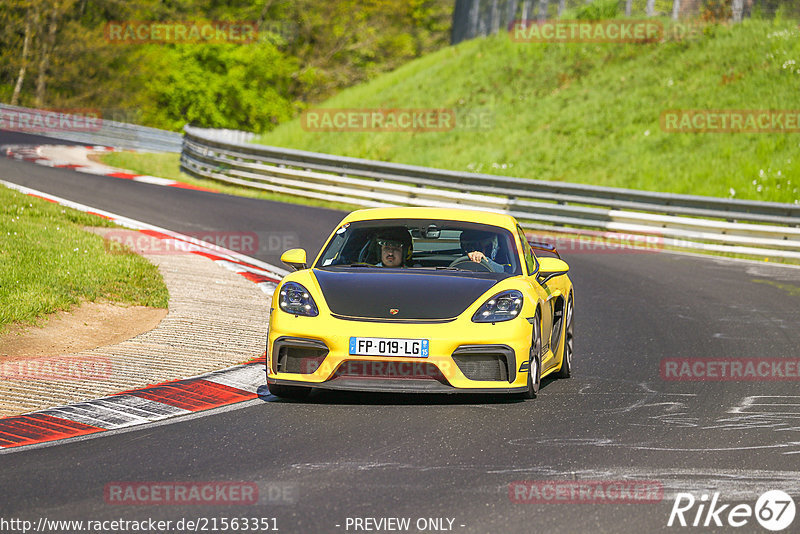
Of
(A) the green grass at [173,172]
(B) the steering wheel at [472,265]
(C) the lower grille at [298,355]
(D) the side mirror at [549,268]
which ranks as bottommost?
(A) the green grass at [173,172]

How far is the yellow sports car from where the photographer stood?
710cm

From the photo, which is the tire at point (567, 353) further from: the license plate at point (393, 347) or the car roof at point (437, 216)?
the license plate at point (393, 347)

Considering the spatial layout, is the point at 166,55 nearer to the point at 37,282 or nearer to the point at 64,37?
the point at 64,37

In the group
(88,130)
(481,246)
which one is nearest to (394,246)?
(481,246)

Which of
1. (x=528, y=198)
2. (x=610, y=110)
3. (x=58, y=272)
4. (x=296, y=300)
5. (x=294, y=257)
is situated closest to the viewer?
(x=296, y=300)

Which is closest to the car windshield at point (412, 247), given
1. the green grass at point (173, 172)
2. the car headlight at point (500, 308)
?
the car headlight at point (500, 308)

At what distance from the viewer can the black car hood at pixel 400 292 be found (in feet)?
23.9

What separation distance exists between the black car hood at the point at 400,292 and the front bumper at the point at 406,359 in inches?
5.1

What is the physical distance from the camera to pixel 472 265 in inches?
329

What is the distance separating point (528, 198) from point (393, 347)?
16032 mm

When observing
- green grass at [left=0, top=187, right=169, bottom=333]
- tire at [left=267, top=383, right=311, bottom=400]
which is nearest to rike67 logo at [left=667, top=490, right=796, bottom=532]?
tire at [left=267, top=383, right=311, bottom=400]

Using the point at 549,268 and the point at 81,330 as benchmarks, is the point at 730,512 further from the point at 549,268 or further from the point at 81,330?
the point at 81,330

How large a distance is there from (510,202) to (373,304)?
14902 mm

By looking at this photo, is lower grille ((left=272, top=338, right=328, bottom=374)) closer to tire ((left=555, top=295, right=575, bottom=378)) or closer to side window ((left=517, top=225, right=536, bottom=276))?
side window ((left=517, top=225, right=536, bottom=276))
